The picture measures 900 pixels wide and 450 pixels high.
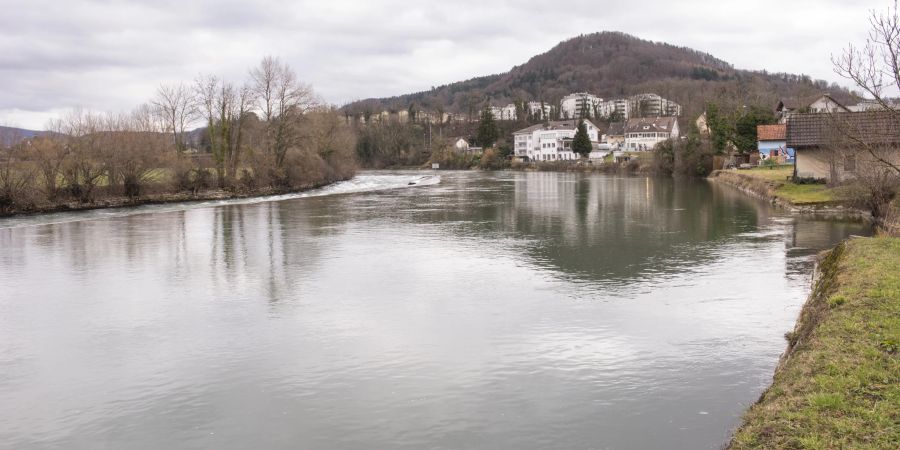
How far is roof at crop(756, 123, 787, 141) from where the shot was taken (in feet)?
186

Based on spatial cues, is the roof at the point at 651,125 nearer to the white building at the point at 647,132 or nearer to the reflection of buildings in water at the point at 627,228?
the white building at the point at 647,132

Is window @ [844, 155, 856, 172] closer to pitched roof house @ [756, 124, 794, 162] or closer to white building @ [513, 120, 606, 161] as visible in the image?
pitched roof house @ [756, 124, 794, 162]

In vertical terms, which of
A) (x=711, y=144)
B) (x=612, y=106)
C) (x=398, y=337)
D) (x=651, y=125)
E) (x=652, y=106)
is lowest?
(x=398, y=337)

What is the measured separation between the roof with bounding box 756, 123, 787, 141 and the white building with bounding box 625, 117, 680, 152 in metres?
43.5

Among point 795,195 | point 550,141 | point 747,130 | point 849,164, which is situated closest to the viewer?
point 849,164

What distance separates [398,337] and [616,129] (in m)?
112

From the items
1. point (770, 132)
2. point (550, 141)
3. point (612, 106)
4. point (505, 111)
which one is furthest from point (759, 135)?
point (505, 111)

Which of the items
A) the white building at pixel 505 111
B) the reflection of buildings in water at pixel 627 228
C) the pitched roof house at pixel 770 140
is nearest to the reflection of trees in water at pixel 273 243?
the reflection of buildings in water at pixel 627 228

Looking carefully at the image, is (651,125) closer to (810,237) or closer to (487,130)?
(487,130)

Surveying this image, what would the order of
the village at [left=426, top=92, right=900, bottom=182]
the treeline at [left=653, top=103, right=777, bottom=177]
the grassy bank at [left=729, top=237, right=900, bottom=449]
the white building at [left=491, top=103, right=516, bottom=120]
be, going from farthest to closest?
1. the white building at [left=491, top=103, right=516, bottom=120]
2. the treeline at [left=653, top=103, right=777, bottom=177]
3. the village at [left=426, top=92, right=900, bottom=182]
4. the grassy bank at [left=729, top=237, right=900, bottom=449]

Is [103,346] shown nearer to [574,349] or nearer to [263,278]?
[263,278]

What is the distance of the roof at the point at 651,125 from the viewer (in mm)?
102644

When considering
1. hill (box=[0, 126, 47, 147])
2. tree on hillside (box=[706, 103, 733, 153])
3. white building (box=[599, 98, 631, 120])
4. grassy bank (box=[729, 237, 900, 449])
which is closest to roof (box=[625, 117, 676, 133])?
tree on hillside (box=[706, 103, 733, 153])

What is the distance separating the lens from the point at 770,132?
57.0 meters
